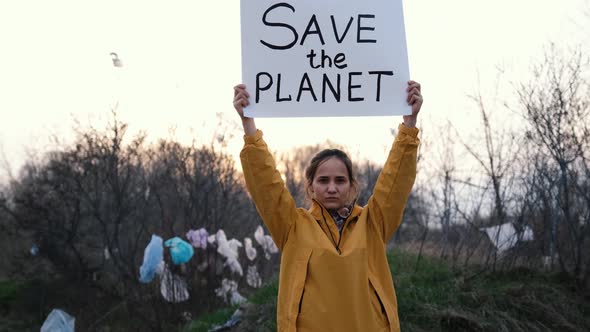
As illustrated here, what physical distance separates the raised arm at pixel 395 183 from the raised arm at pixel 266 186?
0.35 m

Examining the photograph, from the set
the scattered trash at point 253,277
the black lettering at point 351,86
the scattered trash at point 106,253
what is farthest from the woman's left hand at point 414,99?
the scattered trash at point 106,253

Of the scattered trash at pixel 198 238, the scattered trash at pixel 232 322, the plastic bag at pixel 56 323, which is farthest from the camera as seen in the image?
the scattered trash at pixel 198 238

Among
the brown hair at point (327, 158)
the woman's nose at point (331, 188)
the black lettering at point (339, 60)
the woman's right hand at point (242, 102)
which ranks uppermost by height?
the black lettering at point (339, 60)

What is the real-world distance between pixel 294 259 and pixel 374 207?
394mm

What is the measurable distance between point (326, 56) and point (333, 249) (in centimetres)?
94

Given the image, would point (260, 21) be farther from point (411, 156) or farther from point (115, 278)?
point (115, 278)

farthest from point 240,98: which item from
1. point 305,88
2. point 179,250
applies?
point 179,250

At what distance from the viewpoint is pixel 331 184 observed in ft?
7.27

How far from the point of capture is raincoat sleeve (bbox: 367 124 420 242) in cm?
212

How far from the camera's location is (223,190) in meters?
13.1

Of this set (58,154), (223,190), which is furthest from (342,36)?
(58,154)

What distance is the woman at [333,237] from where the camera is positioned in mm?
1986

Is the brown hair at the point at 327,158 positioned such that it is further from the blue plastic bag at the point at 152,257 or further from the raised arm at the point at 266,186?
the blue plastic bag at the point at 152,257

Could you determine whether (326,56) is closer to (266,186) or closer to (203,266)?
(266,186)
